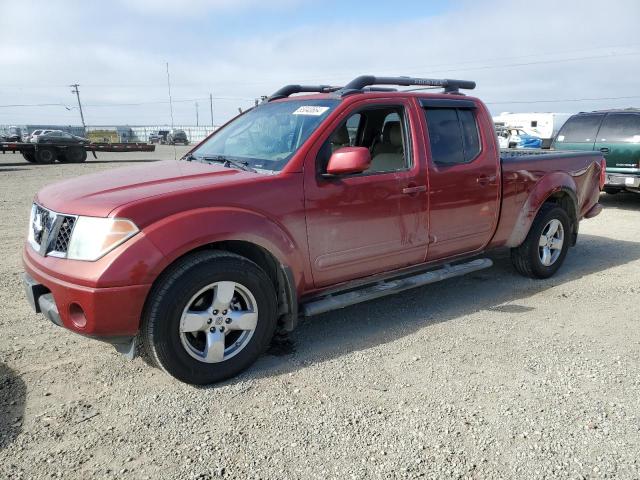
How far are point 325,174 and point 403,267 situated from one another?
113 centimetres

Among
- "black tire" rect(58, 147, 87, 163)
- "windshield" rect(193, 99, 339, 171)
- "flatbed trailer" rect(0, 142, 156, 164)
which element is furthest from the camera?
"black tire" rect(58, 147, 87, 163)

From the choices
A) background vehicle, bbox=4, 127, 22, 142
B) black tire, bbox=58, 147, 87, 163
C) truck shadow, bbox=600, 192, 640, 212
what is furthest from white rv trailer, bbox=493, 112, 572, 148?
background vehicle, bbox=4, 127, 22, 142

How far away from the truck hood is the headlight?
0.06 m

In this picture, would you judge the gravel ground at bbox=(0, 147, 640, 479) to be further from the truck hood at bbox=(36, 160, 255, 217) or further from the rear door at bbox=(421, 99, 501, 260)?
the truck hood at bbox=(36, 160, 255, 217)

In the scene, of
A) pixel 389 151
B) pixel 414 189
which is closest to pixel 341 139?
pixel 389 151

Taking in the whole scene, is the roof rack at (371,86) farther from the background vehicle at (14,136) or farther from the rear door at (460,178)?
the background vehicle at (14,136)

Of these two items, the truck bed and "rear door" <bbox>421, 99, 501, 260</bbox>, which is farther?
the truck bed

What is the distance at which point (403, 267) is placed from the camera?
4.16 m

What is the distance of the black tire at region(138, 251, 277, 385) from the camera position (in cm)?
293

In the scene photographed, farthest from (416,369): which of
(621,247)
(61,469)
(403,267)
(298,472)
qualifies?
(621,247)

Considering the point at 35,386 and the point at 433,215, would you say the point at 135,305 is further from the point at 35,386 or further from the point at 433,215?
the point at 433,215

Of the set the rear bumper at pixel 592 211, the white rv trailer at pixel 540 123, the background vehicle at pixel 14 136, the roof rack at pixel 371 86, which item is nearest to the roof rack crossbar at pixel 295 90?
the roof rack at pixel 371 86

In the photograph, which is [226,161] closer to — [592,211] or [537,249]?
[537,249]

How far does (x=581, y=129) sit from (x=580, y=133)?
11 cm
